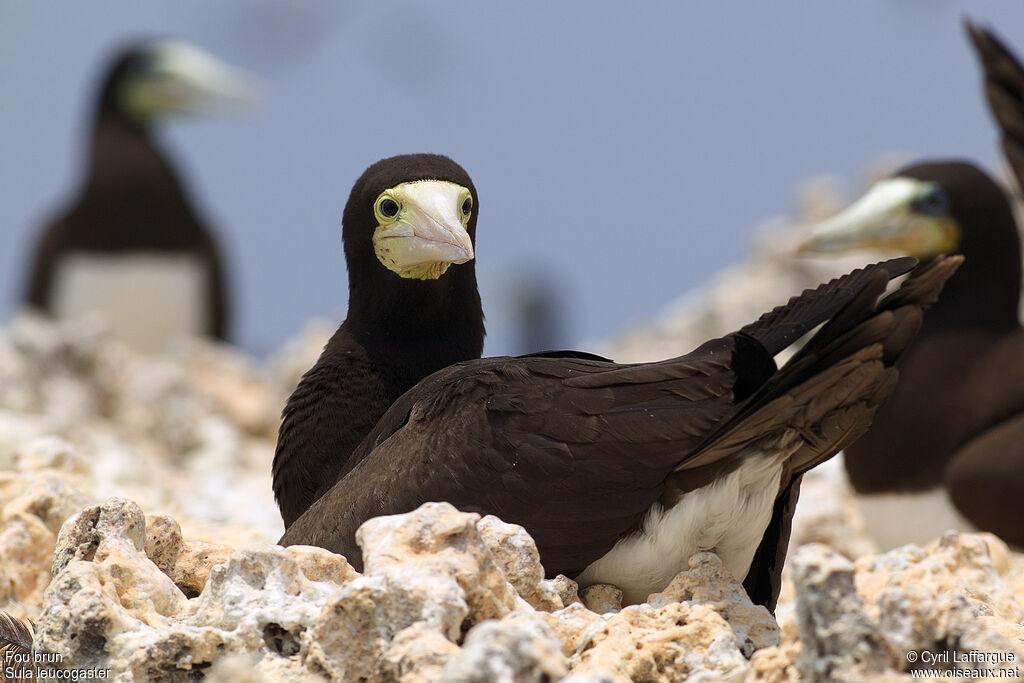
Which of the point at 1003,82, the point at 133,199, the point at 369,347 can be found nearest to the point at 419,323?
the point at 369,347

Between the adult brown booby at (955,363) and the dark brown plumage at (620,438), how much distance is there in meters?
2.85

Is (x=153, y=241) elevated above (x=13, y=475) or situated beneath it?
elevated above

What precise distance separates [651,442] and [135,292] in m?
11.7

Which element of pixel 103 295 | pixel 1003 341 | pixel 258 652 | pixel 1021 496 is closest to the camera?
pixel 258 652

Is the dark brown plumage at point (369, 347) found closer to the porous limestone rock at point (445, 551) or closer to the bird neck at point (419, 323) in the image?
the bird neck at point (419, 323)

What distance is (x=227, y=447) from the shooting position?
9.05 meters

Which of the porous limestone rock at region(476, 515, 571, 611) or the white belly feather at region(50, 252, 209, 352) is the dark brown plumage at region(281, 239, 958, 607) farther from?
the white belly feather at region(50, 252, 209, 352)

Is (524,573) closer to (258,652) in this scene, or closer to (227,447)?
(258,652)

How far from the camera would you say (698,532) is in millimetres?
3535

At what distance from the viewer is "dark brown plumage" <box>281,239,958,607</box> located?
3365mm

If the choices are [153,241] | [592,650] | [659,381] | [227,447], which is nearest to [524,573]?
[592,650]

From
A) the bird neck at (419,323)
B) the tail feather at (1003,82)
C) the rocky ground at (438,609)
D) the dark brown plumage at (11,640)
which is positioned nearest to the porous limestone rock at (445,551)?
the rocky ground at (438,609)

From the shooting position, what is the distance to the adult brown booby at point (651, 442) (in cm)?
327

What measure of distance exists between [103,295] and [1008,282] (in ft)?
31.3
